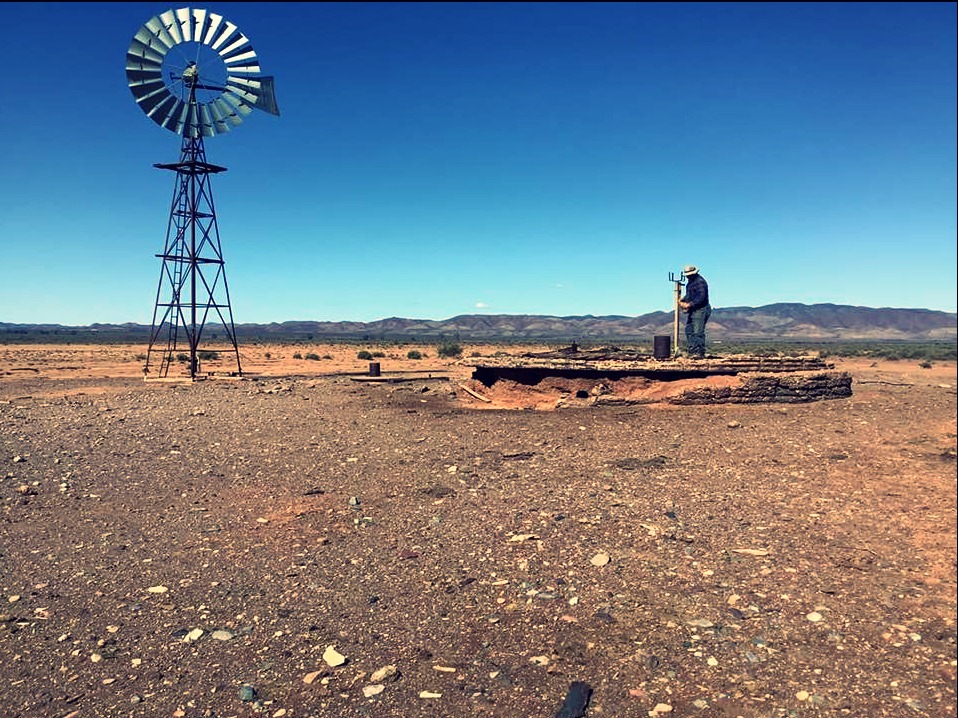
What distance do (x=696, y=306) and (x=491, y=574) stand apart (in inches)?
405

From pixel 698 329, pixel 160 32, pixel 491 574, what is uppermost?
pixel 160 32

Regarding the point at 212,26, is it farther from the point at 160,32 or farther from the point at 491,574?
the point at 491,574

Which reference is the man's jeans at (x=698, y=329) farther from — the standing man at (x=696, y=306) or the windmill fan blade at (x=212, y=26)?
the windmill fan blade at (x=212, y=26)

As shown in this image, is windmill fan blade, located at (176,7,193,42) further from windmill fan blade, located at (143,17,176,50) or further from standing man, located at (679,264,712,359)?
standing man, located at (679,264,712,359)

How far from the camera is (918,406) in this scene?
1214 centimetres

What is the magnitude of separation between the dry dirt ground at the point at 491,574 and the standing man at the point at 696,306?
411 centimetres

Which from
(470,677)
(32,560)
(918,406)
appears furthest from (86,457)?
(918,406)

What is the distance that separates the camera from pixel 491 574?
18.5 ft

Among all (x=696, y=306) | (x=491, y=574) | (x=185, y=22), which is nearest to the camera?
(x=491, y=574)

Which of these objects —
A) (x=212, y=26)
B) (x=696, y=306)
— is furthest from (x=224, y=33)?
(x=696, y=306)

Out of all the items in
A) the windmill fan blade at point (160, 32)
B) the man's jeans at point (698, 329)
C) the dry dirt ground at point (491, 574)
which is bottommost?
the dry dirt ground at point (491, 574)

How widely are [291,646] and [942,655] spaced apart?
14.2 feet

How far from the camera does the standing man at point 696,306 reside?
1423 cm

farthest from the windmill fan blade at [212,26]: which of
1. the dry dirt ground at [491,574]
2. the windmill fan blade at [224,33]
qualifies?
the dry dirt ground at [491,574]
